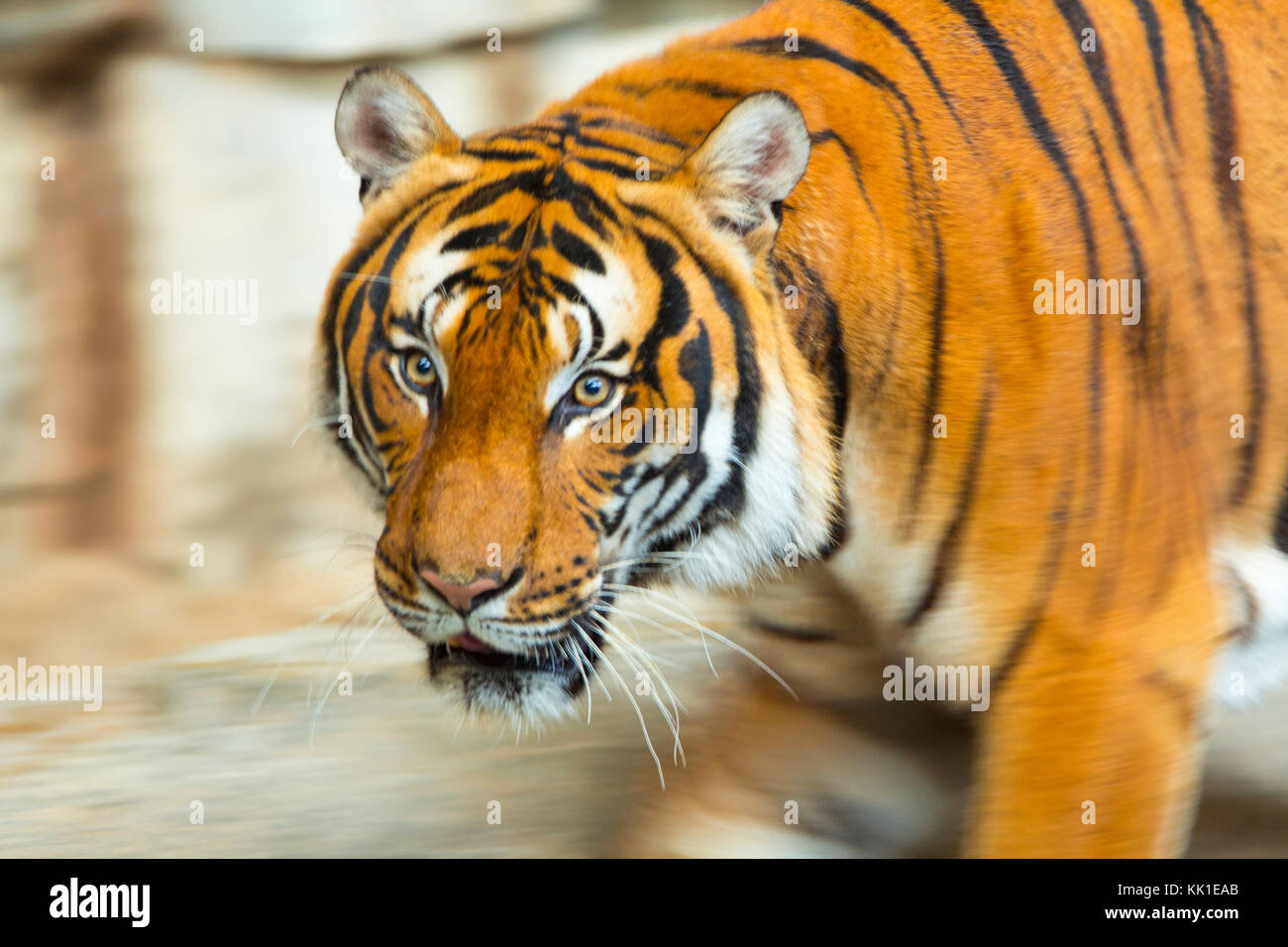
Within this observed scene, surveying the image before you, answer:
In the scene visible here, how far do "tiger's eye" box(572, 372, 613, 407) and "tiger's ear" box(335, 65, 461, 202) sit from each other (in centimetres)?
43

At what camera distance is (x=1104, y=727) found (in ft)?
5.72

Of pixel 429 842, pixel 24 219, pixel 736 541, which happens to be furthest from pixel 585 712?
pixel 24 219

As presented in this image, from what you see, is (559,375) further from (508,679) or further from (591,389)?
(508,679)

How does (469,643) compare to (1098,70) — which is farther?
(1098,70)

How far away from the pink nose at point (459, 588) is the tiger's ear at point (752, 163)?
55 centimetres

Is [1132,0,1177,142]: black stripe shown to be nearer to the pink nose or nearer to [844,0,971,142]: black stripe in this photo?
[844,0,971,142]: black stripe

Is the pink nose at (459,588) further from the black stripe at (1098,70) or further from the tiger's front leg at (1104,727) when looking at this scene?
the black stripe at (1098,70)

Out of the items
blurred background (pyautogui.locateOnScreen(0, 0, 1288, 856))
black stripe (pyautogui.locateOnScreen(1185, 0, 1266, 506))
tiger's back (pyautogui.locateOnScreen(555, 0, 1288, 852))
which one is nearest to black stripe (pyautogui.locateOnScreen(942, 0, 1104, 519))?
tiger's back (pyautogui.locateOnScreen(555, 0, 1288, 852))

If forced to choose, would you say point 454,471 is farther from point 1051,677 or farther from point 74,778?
point 74,778

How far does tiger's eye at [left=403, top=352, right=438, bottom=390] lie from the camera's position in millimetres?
1695

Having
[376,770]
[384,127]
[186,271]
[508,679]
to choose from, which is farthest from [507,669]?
[186,271]

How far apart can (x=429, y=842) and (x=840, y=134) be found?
130 cm

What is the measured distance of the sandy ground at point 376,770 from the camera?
2238mm

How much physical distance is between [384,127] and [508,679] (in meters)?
0.75
